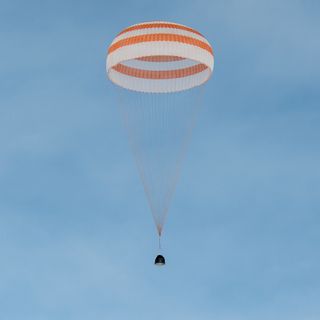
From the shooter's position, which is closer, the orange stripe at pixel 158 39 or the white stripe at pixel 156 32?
the orange stripe at pixel 158 39

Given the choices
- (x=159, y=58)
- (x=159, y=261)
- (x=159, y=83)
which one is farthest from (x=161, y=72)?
(x=159, y=261)

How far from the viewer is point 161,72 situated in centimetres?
6669

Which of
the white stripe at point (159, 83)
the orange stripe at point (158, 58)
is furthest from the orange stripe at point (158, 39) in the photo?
the orange stripe at point (158, 58)

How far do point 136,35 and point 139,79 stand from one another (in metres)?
5.13

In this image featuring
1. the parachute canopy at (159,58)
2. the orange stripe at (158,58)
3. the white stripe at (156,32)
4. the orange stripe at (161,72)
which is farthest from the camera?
the orange stripe at (158,58)

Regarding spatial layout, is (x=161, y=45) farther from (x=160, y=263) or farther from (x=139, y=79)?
(x=160, y=263)

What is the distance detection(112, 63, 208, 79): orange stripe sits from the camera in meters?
66.6

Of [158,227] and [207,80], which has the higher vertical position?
[207,80]

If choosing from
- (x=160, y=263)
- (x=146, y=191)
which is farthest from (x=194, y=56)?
(x=160, y=263)

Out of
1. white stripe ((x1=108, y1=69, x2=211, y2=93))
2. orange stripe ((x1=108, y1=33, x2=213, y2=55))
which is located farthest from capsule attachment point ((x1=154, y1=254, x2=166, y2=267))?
orange stripe ((x1=108, y1=33, x2=213, y2=55))

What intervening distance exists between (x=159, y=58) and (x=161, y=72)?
102cm

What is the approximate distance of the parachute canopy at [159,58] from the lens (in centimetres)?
6125

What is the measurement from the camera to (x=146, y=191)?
6278 cm

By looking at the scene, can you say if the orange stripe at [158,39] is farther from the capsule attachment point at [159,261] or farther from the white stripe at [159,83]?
the capsule attachment point at [159,261]
